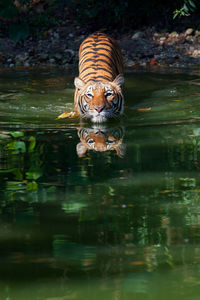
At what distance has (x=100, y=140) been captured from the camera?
4988mm

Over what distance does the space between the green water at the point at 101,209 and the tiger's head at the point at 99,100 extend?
14cm

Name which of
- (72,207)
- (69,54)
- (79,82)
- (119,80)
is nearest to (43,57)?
(69,54)

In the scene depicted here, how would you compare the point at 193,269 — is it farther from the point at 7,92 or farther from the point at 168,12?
the point at 168,12

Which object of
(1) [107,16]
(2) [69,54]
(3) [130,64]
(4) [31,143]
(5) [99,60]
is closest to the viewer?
(4) [31,143]

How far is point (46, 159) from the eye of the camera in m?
4.25

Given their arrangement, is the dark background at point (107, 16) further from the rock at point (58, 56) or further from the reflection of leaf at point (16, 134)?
the reflection of leaf at point (16, 134)

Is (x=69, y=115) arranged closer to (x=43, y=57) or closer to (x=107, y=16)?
(x=43, y=57)

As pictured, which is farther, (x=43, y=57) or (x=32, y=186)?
(x=43, y=57)

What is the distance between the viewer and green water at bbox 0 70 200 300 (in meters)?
2.17

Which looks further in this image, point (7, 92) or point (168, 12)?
point (168, 12)

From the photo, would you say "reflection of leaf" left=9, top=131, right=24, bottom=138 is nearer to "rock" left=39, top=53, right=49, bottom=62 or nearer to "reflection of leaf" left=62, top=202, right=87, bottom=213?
"reflection of leaf" left=62, top=202, right=87, bottom=213

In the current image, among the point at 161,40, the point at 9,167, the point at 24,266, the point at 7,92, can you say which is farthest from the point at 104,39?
the point at 24,266

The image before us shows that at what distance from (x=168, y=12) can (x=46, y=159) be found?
9142 millimetres

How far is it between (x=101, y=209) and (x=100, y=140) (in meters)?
1.98
